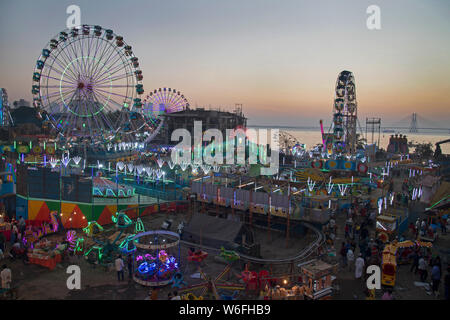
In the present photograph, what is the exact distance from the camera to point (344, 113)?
37.5m

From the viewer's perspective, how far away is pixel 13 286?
11234 mm

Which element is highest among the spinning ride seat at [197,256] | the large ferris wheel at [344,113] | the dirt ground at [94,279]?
the large ferris wheel at [344,113]

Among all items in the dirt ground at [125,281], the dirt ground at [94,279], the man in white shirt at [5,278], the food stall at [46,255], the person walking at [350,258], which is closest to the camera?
the man in white shirt at [5,278]

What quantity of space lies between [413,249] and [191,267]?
8.58 meters

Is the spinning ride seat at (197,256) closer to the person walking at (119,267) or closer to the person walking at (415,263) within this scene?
the person walking at (119,267)

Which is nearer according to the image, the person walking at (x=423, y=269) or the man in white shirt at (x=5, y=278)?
the man in white shirt at (x=5, y=278)

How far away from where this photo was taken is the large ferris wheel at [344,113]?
36.1 metres

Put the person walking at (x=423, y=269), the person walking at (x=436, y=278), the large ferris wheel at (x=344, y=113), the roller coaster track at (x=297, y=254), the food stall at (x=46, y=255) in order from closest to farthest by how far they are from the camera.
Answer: the person walking at (x=436, y=278) → the person walking at (x=423, y=269) → the roller coaster track at (x=297, y=254) → the food stall at (x=46, y=255) → the large ferris wheel at (x=344, y=113)

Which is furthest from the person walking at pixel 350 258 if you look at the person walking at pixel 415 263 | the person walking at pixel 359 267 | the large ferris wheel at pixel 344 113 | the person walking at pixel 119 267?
the large ferris wheel at pixel 344 113

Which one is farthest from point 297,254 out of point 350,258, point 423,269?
point 423,269

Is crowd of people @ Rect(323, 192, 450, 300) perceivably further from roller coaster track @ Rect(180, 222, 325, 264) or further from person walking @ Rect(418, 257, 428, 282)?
roller coaster track @ Rect(180, 222, 325, 264)

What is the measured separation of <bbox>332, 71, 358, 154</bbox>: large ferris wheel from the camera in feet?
119

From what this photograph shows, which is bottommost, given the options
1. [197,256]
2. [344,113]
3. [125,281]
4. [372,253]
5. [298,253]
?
[125,281]

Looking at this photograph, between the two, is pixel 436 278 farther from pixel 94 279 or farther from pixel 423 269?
pixel 94 279
